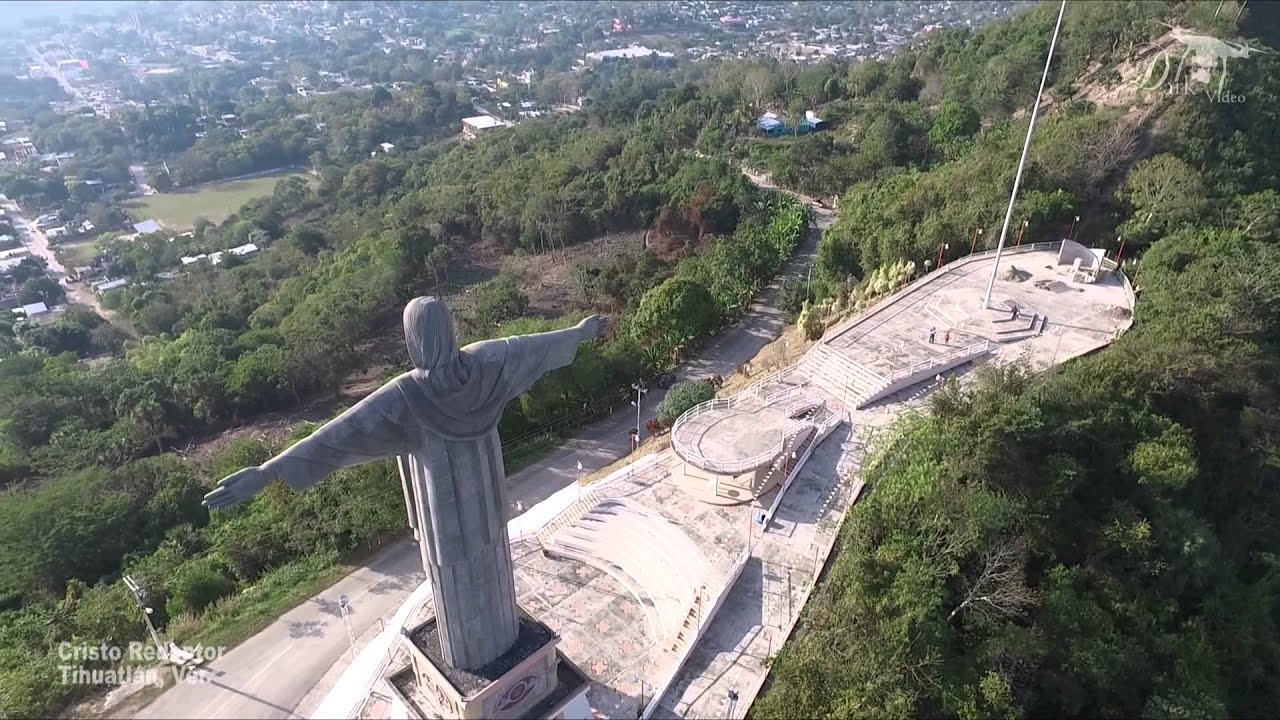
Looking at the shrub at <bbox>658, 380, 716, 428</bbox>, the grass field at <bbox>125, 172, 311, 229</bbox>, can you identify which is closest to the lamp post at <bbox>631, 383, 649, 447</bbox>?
the shrub at <bbox>658, 380, 716, 428</bbox>

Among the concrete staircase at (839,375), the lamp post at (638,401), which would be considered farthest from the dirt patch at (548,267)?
the concrete staircase at (839,375)

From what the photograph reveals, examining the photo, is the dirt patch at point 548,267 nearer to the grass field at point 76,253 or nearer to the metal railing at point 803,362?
the metal railing at point 803,362

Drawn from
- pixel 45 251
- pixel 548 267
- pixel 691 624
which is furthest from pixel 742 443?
pixel 45 251

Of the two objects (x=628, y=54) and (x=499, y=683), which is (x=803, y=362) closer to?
(x=499, y=683)

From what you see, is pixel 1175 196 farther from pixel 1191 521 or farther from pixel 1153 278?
pixel 1191 521

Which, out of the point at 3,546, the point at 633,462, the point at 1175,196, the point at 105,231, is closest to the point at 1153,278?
the point at 1175,196

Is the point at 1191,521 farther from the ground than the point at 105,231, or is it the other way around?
the point at 1191,521
